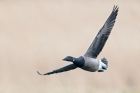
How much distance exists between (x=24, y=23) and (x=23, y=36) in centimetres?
58

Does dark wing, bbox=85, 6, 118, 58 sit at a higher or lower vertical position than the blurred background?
higher

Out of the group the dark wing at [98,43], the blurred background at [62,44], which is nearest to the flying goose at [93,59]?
the dark wing at [98,43]

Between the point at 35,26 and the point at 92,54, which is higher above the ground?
the point at 92,54

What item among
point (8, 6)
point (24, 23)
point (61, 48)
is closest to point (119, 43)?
point (61, 48)

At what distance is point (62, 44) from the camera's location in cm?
1273

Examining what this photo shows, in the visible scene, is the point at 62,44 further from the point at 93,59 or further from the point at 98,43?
the point at 93,59

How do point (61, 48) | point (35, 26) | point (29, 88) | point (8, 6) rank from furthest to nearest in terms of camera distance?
point (8, 6)
point (35, 26)
point (61, 48)
point (29, 88)

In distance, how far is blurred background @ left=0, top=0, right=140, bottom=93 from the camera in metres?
11.7

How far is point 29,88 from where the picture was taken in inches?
443

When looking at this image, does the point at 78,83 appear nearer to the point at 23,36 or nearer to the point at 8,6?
the point at 23,36

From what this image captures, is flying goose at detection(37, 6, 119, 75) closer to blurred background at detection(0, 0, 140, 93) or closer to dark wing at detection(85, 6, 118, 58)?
dark wing at detection(85, 6, 118, 58)

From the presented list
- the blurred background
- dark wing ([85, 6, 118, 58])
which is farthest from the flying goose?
the blurred background

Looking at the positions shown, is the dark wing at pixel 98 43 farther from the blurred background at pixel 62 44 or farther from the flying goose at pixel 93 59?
the blurred background at pixel 62 44

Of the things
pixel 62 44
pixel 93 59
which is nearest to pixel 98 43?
pixel 93 59
